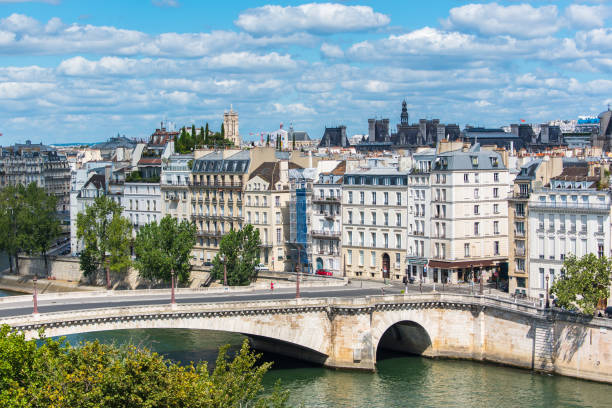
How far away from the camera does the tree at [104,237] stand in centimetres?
10844

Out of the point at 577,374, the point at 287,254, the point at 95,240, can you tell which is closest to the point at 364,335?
the point at 577,374

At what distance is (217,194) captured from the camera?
360 feet

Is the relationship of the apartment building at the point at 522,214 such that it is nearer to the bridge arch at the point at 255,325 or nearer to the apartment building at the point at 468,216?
the apartment building at the point at 468,216

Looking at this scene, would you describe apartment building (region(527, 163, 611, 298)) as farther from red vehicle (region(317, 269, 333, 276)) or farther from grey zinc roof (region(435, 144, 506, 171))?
red vehicle (region(317, 269, 333, 276))

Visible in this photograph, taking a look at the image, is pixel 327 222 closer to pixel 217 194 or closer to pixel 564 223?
pixel 217 194

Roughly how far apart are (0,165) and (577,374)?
13011 cm

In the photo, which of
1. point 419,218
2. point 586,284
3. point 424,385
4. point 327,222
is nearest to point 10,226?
point 327,222

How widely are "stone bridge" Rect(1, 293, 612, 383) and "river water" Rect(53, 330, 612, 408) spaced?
101 cm

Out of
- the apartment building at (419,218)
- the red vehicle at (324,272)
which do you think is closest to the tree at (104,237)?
the red vehicle at (324,272)

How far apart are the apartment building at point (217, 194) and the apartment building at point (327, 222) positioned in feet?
31.5

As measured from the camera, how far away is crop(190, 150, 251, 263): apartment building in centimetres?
10775

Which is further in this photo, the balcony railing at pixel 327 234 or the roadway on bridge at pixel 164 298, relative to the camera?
the balcony railing at pixel 327 234

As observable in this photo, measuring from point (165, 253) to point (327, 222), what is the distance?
15.0 meters

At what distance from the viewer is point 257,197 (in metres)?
105
